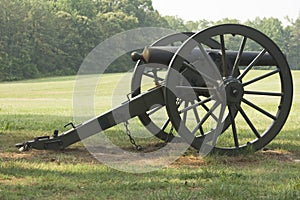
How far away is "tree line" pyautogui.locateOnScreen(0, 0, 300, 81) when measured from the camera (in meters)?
52.9

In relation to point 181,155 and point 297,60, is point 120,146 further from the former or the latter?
point 297,60

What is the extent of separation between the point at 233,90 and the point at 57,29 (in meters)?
52.8

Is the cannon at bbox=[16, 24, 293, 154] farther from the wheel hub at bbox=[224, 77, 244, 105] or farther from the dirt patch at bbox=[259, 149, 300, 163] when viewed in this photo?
the dirt patch at bbox=[259, 149, 300, 163]

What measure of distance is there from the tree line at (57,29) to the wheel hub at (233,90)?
41430 mm

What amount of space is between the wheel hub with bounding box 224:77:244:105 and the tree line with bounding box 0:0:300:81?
136 ft

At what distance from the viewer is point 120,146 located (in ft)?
28.2

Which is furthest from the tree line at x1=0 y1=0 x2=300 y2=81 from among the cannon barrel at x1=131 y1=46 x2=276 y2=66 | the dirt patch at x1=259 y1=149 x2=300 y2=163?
the dirt patch at x1=259 y1=149 x2=300 y2=163

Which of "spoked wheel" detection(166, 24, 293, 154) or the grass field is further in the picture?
"spoked wheel" detection(166, 24, 293, 154)

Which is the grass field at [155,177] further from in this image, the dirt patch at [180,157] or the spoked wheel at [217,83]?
the spoked wheel at [217,83]

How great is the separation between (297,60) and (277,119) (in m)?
65.2

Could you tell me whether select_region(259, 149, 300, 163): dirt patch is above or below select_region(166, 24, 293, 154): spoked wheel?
below

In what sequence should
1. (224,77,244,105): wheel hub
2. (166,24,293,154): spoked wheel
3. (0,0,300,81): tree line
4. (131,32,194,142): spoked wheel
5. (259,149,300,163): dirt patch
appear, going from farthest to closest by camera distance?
(0,0,300,81): tree line → (131,32,194,142): spoked wheel → (259,149,300,163): dirt patch → (224,77,244,105): wheel hub → (166,24,293,154): spoked wheel

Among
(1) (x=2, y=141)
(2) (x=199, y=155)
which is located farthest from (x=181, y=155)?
(1) (x=2, y=141)

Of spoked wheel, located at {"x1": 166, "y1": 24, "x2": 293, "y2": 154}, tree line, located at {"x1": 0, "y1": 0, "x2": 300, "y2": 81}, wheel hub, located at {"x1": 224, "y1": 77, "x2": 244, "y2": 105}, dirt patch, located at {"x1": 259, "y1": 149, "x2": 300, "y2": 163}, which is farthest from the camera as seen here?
tree line, located at {"x1": 0, "y1": 0, "x2": 300, "y2": 81}
